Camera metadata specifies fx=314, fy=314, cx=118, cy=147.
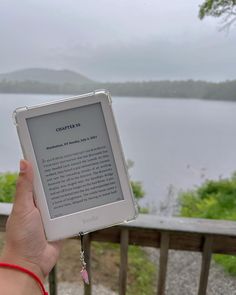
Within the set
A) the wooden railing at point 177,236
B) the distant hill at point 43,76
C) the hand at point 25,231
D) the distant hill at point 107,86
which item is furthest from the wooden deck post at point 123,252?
the distant hill at point 43,76

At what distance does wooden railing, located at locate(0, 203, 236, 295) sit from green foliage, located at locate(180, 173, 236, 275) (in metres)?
1.63

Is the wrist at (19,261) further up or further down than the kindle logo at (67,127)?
further down

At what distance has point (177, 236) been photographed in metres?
0.84

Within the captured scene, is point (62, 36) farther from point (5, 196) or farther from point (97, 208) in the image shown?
point (5, 196)

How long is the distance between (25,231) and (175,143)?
6.38 ft

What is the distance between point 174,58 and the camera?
1792 mm

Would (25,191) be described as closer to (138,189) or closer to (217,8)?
(217,8)

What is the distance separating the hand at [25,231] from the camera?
1.62 ft

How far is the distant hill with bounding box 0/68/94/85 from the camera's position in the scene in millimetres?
1303

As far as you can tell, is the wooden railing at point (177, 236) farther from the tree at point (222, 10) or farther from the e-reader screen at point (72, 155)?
the tree at point (222, 10)

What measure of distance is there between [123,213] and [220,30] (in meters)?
1.57

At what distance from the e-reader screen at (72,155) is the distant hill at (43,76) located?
80 centimetres

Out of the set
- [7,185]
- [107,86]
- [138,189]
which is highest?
[107,86]

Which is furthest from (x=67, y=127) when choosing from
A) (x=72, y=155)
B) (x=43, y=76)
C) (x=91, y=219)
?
(x=43, y=76)
